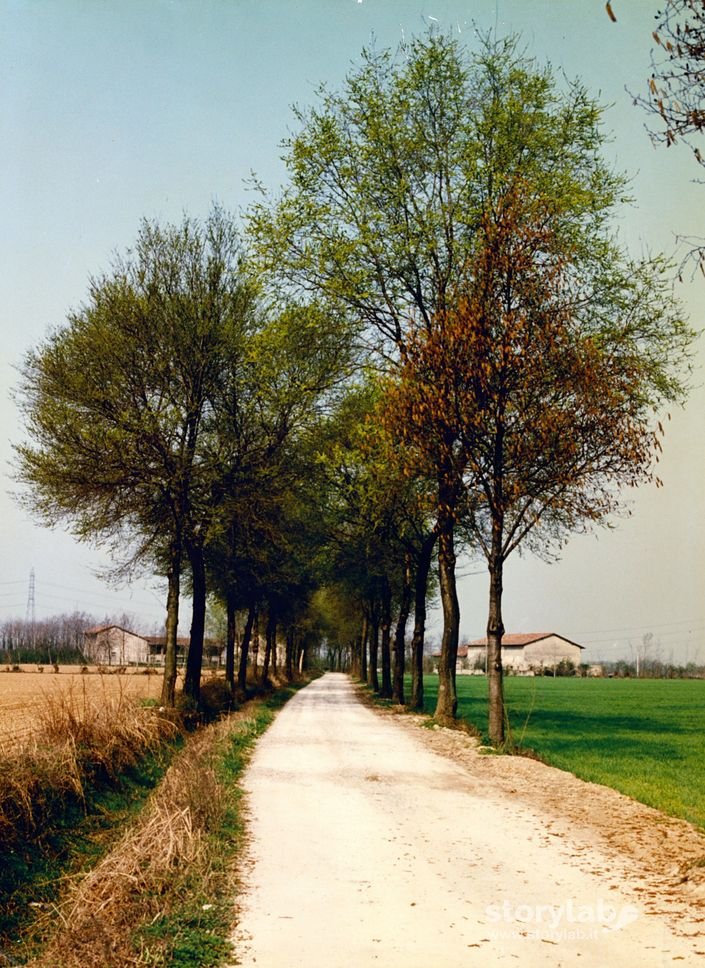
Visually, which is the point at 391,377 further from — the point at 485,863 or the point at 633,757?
the point at 485,863

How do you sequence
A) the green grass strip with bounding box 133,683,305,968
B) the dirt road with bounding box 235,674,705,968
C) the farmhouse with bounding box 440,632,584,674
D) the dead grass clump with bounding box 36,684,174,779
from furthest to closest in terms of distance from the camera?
the farmhouse with bounding box 440,632,584,674
the dead grass clump with bounding box 36,684,174,779
the dirt road with bounding box 235,674,705,968
the green grass strip with bounding box 133,683,305,968

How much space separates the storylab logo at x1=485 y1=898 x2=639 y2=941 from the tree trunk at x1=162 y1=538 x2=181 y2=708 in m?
18.7

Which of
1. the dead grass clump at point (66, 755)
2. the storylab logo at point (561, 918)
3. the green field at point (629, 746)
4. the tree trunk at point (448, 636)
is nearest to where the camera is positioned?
the storylab logo at point (561, 918)

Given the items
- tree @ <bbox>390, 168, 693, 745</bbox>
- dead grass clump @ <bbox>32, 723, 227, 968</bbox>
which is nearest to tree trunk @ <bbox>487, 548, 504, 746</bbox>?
tree @ <bbox>390, 168, 693, 745</bbox>

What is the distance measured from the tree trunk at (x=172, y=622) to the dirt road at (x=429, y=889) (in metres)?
11.4

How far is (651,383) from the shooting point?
24.8 m

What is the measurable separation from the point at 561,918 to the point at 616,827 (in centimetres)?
454

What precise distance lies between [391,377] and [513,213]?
4.40 m

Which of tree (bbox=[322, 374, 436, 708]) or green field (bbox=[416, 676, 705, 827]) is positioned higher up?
tree (bbox=[322, 374, 436, 708])

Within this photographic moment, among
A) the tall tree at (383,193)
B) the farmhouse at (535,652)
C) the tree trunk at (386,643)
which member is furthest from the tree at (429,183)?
the farmhouse at (535,652)

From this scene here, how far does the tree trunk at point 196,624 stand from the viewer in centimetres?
2923

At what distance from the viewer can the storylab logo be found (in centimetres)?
743

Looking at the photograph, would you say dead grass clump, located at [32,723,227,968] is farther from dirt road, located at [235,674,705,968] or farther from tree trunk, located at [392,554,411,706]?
tree trunk, located at [392,554,411,706]

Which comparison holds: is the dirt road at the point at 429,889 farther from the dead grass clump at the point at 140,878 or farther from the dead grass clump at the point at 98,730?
the dead grass clump at the point at 98,730
